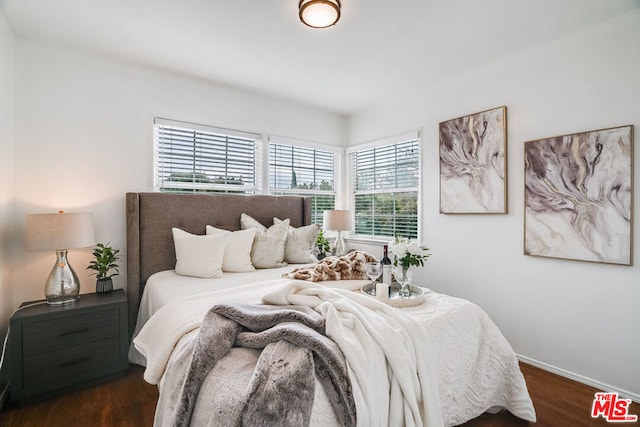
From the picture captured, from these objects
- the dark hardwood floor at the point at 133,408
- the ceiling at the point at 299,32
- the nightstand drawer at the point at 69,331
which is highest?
the ceiling at the point at 299,32

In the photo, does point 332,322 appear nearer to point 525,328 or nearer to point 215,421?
point 215,421

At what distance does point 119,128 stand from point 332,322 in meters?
2.69

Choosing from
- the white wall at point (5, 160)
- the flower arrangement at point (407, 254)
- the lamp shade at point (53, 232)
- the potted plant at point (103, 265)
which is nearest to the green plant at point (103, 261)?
the potted plant at point (103, 265)

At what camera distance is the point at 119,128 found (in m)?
2.79

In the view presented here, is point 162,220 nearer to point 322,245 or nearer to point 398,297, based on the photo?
point 322,245

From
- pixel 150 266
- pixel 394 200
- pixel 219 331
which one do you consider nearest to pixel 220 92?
pixel 150 266

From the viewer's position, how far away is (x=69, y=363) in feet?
7.03

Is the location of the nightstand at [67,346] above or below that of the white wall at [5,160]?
below

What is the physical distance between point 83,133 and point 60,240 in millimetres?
1019

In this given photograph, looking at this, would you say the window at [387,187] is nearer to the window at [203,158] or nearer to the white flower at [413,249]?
the window at [203,158]

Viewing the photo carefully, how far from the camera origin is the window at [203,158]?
3.06m

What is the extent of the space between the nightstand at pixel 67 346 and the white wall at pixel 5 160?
11.8 inches

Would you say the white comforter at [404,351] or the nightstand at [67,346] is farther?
the nightstand at [67,346]

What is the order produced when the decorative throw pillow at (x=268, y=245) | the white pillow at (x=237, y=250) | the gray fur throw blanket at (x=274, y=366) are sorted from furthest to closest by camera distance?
the decorative throw pillow at (x=268, y=245), the white pillow at (x=237, y=250), the gray fur throw blanket at (x=274, y=366)
